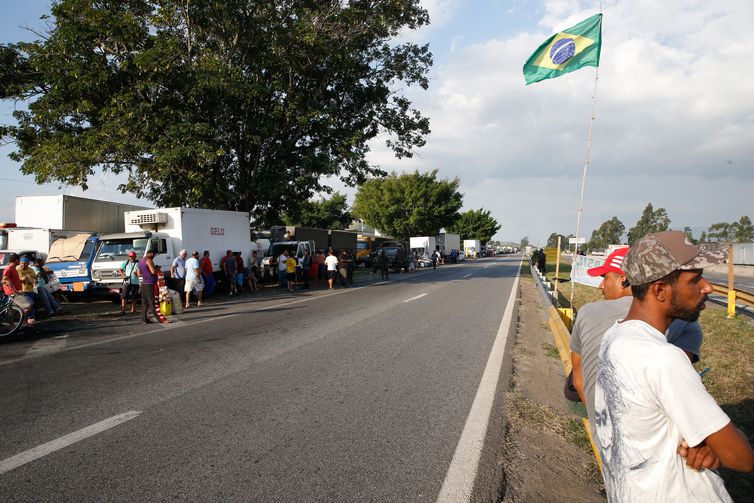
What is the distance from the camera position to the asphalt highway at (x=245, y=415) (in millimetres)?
3232

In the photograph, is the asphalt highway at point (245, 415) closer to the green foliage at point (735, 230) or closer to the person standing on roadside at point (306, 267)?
the person standing on roadside at point (306, 267)

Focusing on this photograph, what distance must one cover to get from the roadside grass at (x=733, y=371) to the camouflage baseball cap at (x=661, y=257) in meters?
2.67

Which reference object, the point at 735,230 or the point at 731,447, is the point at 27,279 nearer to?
the point at 731,447

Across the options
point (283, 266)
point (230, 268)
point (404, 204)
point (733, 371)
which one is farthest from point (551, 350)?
point (404, 204)

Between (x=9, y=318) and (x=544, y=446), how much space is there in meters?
9.91

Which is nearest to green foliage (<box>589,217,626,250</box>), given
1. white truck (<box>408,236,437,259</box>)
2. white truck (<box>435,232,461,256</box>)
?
white truck (<box>435,232,461,256</box>)

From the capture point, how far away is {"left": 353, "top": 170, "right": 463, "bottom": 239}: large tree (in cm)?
5553

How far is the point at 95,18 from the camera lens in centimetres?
1446

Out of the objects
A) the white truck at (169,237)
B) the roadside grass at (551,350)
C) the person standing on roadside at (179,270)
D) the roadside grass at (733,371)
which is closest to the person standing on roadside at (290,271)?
the white truck at (169,237)

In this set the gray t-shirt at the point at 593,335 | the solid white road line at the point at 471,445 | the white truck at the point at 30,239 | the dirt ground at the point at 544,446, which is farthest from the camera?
the white truck at the point at 30,239

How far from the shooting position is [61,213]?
1786cm

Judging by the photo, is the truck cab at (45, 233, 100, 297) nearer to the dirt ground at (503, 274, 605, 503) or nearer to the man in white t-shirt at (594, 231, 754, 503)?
the dirt ground at (503, 274, 605, 503)

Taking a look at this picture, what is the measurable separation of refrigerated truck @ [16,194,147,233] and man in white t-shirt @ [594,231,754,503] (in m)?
20.6

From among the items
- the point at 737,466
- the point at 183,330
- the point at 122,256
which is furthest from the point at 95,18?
the point at 737,466
